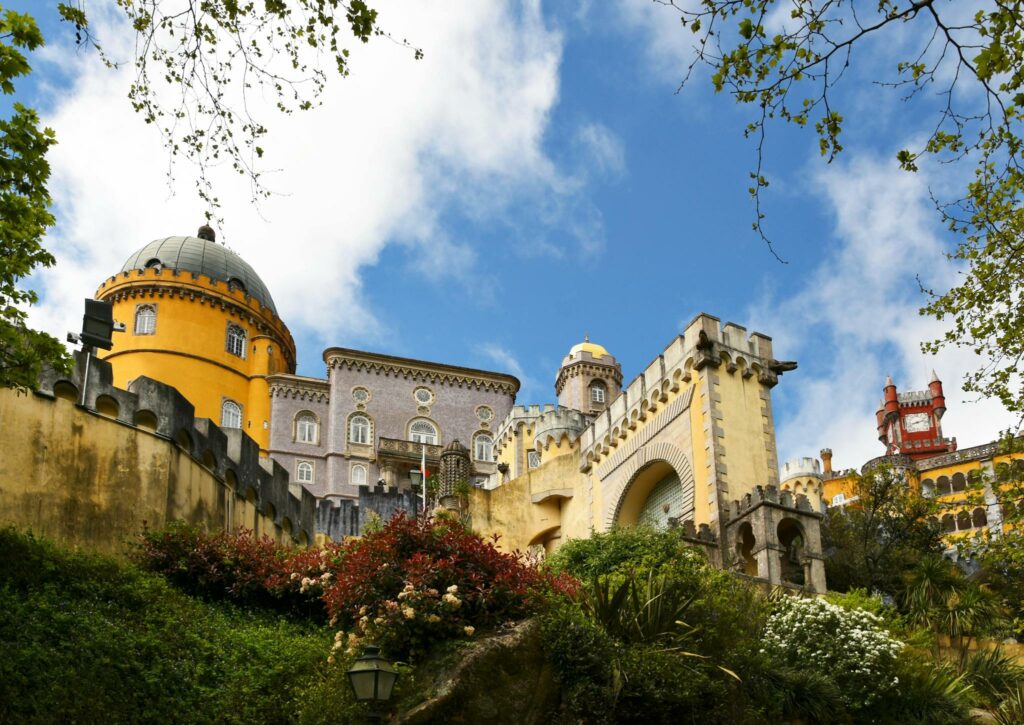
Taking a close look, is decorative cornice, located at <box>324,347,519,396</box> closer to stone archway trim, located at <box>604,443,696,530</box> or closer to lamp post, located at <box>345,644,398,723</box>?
stone archway trim, located at <box>604,443,696,530</box>

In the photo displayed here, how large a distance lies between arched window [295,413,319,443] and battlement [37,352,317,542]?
27919 millimetres

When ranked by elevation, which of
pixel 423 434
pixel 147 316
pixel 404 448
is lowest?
pixel 404 448

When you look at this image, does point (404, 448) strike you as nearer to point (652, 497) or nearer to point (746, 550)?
point (652, 497)

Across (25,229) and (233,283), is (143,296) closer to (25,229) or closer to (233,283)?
(233,283)

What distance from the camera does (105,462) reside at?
56.5ft

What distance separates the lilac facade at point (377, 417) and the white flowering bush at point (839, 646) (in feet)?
108

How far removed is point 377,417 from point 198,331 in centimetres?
924

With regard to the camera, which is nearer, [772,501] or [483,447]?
[772,501]

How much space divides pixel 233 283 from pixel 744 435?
32.5 meters

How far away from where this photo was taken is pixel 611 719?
12.8 m

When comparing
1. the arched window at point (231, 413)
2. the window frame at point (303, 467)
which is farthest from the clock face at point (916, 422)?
the arched window at point (231, 413)

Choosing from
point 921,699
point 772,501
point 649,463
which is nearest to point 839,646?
point 921,699

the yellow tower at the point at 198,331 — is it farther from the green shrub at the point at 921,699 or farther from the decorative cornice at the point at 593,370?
the green shrub at the point at 921,699

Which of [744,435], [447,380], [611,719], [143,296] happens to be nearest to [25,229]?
[611,719]
